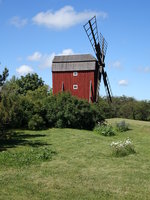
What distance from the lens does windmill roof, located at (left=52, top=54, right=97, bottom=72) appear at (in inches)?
1412

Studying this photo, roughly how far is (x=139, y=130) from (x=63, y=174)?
19932 millimetres

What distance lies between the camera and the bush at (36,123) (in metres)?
26.0

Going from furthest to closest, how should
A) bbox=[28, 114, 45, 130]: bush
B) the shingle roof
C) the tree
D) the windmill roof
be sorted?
the tree
the shingle roof
the windmill roof
bbox=[28, 114, 45, 130]: bush

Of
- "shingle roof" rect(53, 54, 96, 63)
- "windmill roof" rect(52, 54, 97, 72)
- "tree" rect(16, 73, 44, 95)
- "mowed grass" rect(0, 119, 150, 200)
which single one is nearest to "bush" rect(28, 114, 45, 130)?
"mowed grass" rect(0, 119, 150, 200)

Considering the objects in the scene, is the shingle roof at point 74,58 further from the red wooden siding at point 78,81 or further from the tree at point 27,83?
the tree at point 27,83

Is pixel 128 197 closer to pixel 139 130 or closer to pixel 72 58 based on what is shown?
pixel 139 130

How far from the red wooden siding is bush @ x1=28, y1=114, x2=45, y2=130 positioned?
10.6 meters

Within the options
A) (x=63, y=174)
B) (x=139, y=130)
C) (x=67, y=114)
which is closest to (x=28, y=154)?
(x=63, y=174)

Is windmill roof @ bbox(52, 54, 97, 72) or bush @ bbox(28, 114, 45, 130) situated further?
windmill roof @ bbox(52, 54, 97, 72)

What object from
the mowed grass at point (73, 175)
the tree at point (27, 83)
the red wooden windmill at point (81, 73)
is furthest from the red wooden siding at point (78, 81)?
the tree at point (27, 83)

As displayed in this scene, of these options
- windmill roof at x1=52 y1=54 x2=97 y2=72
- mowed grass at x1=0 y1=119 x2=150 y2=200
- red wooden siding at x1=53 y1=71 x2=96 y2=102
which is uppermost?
windmill roof at x1=52 y1=54 x2=97 y2=72

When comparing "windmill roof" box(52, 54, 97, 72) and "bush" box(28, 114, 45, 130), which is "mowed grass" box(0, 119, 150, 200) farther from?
"windmill roof" box(52, 54, 97, 72)

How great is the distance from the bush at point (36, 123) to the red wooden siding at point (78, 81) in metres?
10.6

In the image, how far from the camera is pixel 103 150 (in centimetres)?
1524
